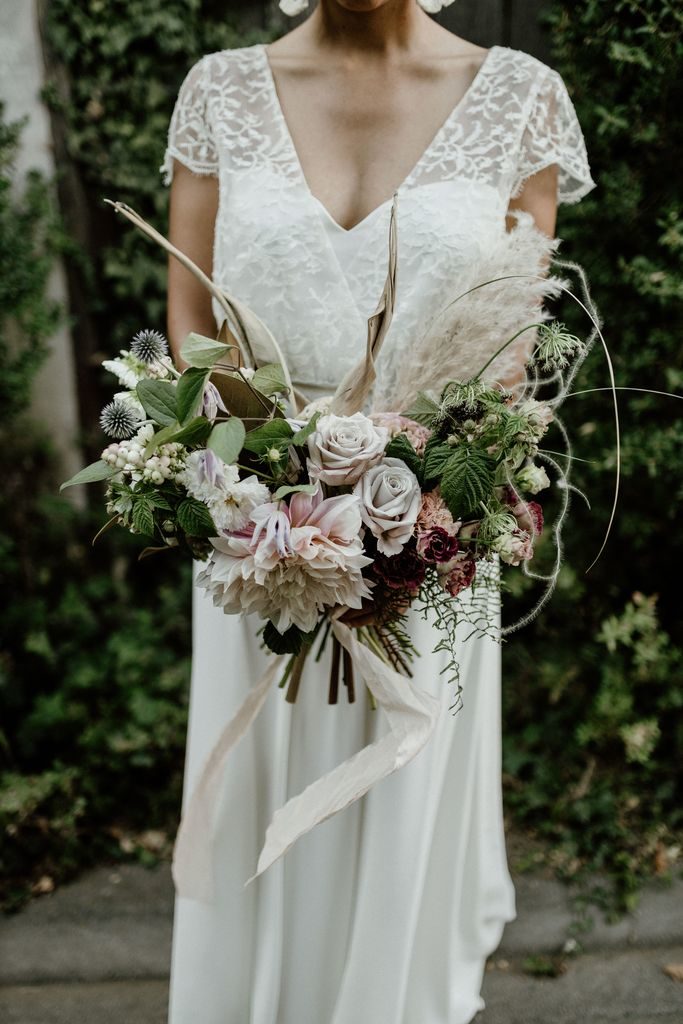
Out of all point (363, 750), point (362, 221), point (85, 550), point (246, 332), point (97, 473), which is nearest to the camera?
point (97, 473)

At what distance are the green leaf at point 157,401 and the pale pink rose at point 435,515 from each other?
375 mm

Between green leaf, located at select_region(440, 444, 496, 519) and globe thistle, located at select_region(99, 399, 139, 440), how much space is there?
0.46 m

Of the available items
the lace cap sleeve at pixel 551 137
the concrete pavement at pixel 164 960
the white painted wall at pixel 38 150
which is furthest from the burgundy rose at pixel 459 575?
the white painted wall at pixel 38 150

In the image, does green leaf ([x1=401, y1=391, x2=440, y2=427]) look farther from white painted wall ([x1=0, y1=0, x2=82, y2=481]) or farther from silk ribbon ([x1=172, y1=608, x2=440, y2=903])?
white painted wall ([x1=0, y1=0, x2=82, y2=481])

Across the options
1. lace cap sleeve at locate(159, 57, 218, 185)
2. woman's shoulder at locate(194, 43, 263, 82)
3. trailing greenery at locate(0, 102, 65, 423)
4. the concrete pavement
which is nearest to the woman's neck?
woman's shoulder at locate(194, 43, 263, 82)

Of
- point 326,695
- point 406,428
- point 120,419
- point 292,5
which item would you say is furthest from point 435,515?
point 292,5

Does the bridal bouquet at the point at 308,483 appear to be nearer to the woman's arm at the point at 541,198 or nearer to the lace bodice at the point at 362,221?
the lace bodice at the point at 362,221

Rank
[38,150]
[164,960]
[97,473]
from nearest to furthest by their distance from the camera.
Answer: [97,473]
[164,960]
[38,150]

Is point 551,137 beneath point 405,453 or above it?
above

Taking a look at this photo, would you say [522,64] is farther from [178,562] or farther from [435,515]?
[178,562]

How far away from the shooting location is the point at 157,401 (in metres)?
1.21

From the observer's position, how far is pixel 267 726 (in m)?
1.81

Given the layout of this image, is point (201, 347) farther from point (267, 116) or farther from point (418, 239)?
point (267, 116)

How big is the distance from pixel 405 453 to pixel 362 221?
0.66m
